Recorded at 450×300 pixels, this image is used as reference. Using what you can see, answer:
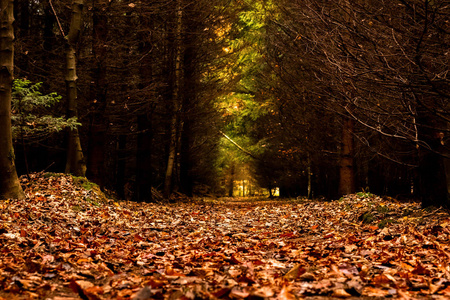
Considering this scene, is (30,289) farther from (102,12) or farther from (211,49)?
(211,49)

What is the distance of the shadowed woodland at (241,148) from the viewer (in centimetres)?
313

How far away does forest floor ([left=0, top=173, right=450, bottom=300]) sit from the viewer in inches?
100

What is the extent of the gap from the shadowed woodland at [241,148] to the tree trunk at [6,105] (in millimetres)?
23

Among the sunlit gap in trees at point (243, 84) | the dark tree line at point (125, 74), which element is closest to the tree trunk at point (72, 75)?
the dark tree line at point (125, 74)

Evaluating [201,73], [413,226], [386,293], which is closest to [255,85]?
[201,73]

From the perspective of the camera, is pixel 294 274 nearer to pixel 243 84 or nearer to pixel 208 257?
pixel 208 257

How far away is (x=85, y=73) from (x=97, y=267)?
1025 centimetres

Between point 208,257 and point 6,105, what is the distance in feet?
16.6

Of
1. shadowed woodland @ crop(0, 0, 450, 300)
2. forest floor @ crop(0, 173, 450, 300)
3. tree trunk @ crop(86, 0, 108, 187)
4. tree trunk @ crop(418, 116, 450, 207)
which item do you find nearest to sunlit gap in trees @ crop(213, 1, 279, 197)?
shadowed woodland @ crop(0, 0, 450, 300)

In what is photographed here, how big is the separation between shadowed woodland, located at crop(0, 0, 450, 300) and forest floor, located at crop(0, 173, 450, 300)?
24mm

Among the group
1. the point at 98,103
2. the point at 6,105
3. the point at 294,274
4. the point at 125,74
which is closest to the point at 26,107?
the point at 6,105

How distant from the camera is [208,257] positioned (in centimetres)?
412

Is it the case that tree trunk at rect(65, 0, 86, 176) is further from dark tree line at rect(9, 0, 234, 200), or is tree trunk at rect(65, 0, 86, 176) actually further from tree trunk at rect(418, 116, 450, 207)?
tree trunk at rect(418, 116, 450, 207)

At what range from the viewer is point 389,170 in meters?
14.0
